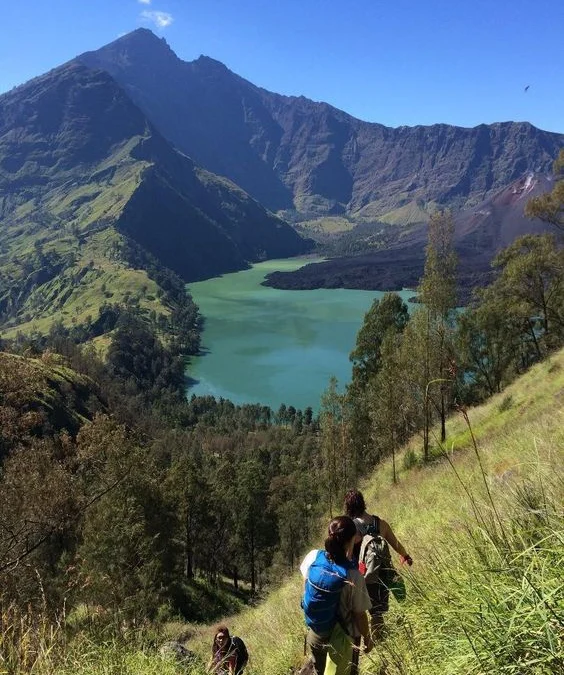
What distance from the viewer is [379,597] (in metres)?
4.80

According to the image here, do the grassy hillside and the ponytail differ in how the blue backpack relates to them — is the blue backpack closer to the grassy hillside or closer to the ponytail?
the ponytail

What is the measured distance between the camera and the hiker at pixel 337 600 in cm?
420

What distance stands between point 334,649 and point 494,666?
81.7 inches

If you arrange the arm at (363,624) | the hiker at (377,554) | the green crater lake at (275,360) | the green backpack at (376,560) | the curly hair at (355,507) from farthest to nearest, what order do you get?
the green crater lake at (275,360)
the curly hair at (355,507)
the green backpack at (376,560)
the hiker at (377,554)
the arm at (363,624)

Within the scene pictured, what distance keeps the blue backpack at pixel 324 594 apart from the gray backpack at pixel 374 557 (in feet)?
1.86

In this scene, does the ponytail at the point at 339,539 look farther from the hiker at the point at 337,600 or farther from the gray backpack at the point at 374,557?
the gray backpack at the point at 374,557

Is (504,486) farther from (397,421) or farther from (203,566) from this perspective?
(203,566)

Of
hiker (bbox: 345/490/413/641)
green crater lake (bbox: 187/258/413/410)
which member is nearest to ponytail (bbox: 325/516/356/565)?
hiker (bbox: 345/490/413/641)

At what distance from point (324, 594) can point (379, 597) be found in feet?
2.60


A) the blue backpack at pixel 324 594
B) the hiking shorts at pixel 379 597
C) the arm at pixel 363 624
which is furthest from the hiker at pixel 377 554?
the blue backpack at pixel 324 594

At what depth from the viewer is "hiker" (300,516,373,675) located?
4203 mm

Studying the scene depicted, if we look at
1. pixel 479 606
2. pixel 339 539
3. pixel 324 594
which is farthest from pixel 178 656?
pixel 479 606

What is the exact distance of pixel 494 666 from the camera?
8.13ft

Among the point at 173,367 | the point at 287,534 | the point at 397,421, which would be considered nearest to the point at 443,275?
the point at 397,421
